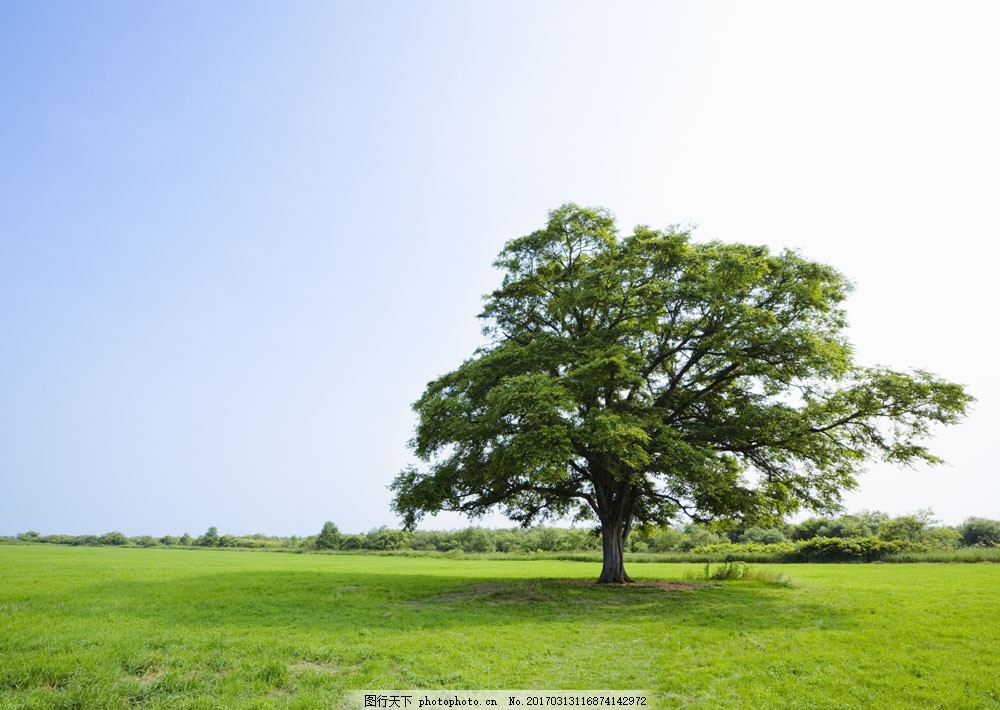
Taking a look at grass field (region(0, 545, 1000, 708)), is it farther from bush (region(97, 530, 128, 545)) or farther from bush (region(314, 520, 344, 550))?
bush (region(97, 530, 128, 545))

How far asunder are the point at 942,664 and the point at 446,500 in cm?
1765

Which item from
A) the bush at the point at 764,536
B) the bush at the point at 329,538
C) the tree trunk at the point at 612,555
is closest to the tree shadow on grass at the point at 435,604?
the tree trunk at the point at 612,555

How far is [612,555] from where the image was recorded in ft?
79.7

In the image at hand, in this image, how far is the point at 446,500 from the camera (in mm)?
23703

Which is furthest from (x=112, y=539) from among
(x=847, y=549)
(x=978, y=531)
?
(x=978, y=531)

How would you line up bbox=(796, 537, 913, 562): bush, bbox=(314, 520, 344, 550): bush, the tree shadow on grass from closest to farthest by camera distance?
the tree shadow on grass → bbox=(796, 537, 913, 562): bush → bbox=(314, 520, 344, 550): bush

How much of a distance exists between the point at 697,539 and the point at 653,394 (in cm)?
4697

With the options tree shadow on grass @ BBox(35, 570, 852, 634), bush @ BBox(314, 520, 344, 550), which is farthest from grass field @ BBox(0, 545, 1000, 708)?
bush @ BBox(314, 520, 344, 550)

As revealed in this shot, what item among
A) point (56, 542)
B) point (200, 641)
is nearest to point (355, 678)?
point (200, 641)

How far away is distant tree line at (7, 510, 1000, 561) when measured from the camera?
45094mm

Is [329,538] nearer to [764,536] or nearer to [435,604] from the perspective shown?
[764,536]

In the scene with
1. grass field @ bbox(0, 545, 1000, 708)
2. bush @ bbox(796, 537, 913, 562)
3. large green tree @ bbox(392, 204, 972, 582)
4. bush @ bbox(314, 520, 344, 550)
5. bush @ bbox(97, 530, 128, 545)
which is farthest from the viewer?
bush @ bbox(97, 530, 128, 545)

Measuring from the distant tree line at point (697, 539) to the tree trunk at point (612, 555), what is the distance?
4834mm

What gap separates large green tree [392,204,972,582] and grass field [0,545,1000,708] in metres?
4.91
